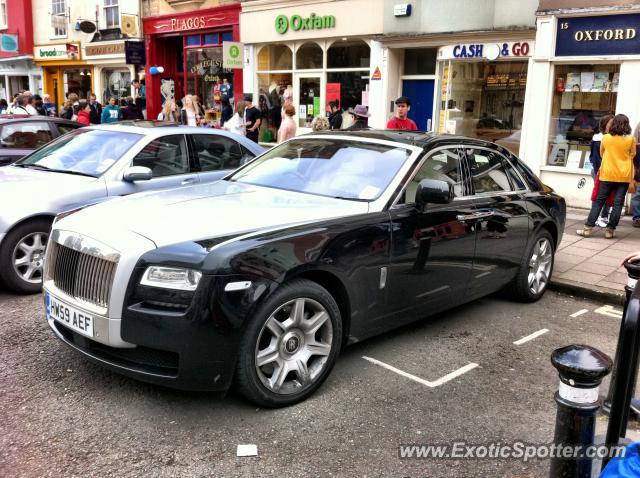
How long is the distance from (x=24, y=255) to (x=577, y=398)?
5394 mm

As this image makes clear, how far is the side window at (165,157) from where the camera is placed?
6840mm

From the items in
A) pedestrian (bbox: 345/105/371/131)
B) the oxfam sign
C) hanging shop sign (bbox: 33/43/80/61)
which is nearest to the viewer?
pedestrian (bbox: 345/105/371/131)

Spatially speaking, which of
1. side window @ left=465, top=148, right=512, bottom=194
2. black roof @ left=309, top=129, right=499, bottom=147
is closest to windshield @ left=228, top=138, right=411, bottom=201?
black roof @ left=309, top=129, right=499, bottom=147

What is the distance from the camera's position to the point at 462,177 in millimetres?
5289

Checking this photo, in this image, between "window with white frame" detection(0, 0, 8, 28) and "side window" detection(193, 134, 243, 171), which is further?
"window with white frame" detection(0, 0, 8, 28)

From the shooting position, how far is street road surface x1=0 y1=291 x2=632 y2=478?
10.8 feet

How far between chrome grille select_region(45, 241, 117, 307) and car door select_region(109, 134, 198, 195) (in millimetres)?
2525

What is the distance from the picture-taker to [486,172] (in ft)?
18.5

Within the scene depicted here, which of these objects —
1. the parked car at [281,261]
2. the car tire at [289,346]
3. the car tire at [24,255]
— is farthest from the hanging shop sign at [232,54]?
the car tire at [289,346]

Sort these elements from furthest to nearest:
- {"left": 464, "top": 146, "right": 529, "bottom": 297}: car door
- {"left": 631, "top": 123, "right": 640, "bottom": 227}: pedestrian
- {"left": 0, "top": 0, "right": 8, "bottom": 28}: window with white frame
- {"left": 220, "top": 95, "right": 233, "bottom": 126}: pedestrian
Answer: {"left": 0, "top": 0, "right": 8, "bottom": 28}: window with white frame
{"left": 220, "top": 95, "right": 233, "bottom": 126}: pedestrian
{"left": 631, "top": 123, "right": 640, "bottom": 227}: pedestrian
{"left": 464, "top": 146, "right": 529, "bottom": 297}: car door

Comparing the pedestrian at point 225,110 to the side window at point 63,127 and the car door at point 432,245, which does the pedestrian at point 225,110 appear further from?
the car door at point 432,245

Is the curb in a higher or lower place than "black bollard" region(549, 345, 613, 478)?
lower

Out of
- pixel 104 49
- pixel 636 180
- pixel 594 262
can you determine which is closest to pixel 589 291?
pixel 594 262

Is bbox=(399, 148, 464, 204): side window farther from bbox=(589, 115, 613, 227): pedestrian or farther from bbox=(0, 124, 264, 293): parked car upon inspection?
bbox=(589, 115, 613, 227): pedestrian
